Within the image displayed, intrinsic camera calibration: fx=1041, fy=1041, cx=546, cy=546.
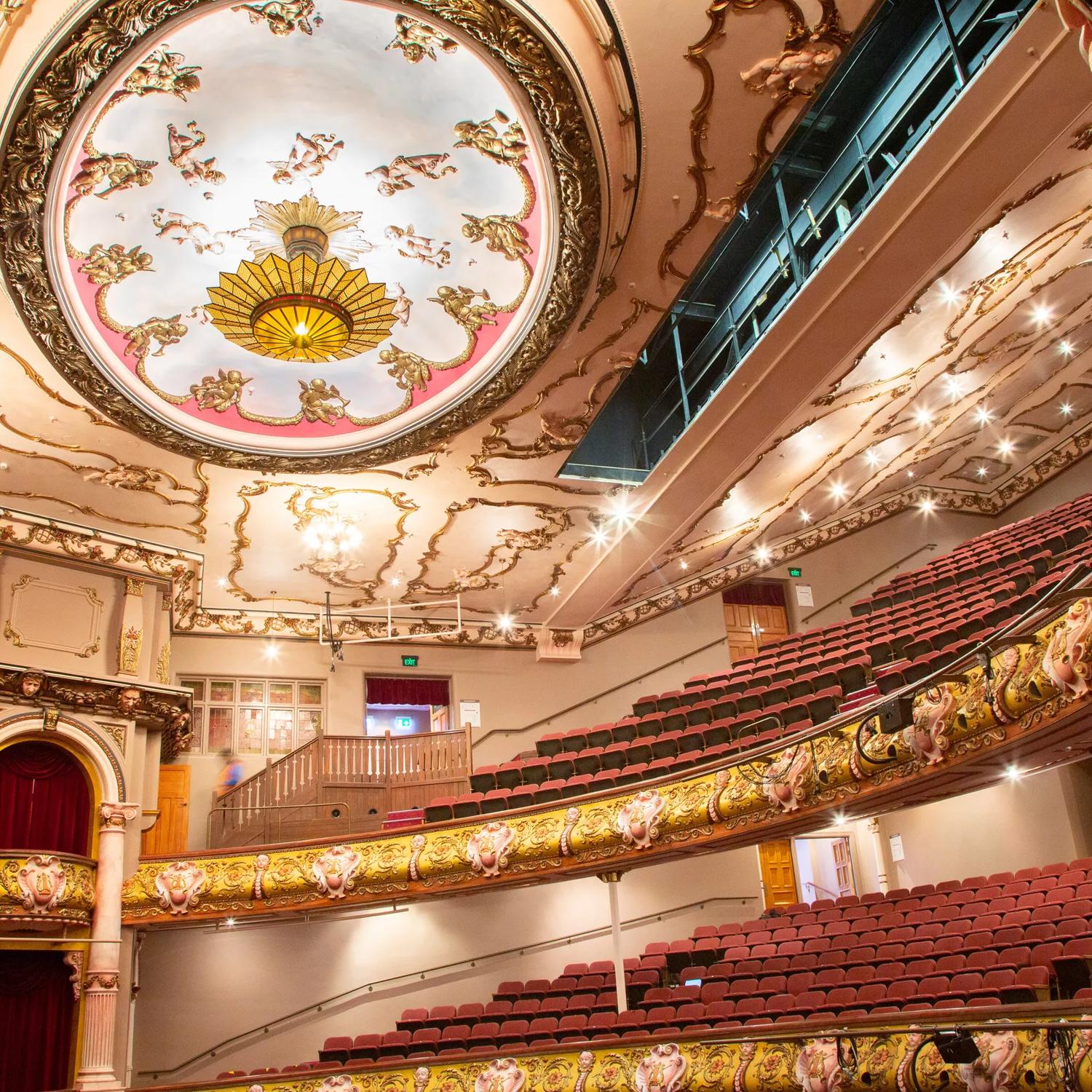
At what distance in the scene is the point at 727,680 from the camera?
12195mm

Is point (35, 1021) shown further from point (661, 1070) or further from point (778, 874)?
point (778, 874)

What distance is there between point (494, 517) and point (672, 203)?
16.2 feet

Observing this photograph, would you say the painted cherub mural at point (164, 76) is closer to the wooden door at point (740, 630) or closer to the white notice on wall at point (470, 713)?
the white notice on wall at point (470, 713)

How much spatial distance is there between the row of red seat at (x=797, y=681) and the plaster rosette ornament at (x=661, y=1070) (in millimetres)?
2729

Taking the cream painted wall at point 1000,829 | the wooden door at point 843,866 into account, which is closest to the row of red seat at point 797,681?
the cream painted wall at point 1000,829

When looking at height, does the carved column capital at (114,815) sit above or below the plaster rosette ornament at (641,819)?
above

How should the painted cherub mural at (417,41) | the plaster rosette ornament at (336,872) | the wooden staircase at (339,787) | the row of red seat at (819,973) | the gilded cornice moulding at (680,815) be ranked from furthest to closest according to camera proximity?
1. the wooden staircase at (339,787)
2. the plaster rosette ornament at (336,872)
3. the row of red seat at (819,973)
4. the gilded cornice moulding at (680,815)
5. the painted cherub mural at (417,41)

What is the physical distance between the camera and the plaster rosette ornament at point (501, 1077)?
811 centimetres

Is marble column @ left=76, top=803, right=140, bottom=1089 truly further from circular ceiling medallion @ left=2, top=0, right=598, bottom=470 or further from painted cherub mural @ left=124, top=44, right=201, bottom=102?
painted cherub mural @ left=124, top=44, right=201, bottom=102

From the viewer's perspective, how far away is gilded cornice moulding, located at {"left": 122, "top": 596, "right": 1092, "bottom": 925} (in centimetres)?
623

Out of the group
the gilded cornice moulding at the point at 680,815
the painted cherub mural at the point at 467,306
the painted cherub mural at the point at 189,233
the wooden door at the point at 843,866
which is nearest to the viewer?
the gilded cornice moulding at the point at 680,815

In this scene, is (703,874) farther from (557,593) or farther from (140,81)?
(140,81)

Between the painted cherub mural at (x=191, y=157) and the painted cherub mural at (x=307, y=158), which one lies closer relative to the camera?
the painted cherub mural at (x=191, y=157)

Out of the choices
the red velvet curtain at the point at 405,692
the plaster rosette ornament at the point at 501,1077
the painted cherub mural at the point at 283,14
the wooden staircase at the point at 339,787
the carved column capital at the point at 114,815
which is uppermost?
the painted cherub mural at the point at 283,14
